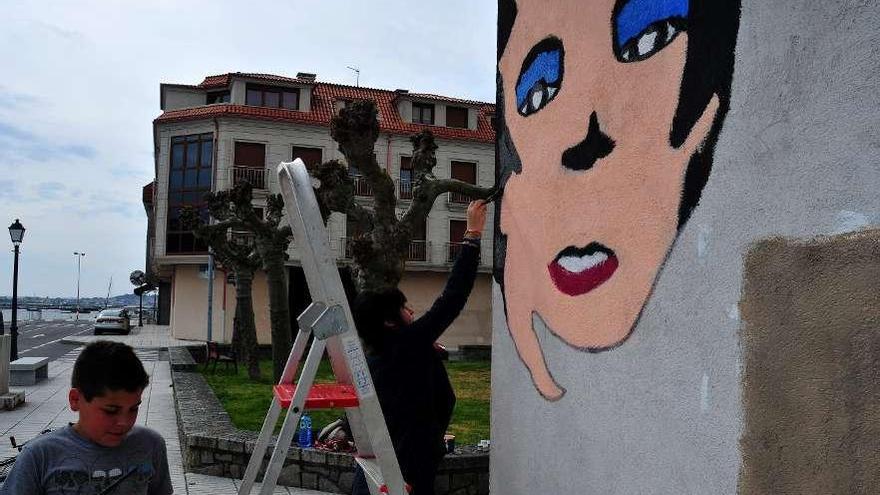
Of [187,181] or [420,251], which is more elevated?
[187,181]

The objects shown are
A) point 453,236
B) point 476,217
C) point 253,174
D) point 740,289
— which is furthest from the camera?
point 453,236

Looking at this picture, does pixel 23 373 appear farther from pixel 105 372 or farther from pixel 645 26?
pixel 645 26

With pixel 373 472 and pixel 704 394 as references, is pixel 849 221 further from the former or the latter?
pixel 373 472

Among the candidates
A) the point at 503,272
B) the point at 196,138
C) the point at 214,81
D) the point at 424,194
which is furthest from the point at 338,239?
the point at 503,272

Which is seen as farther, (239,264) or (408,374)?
(239,264)

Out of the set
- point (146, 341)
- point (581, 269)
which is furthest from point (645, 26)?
point (146, 341)

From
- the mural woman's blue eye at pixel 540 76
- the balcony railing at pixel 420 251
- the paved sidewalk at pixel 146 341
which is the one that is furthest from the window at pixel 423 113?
the mural woman's blue eye at pixel 540 76

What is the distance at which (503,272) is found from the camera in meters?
4.87

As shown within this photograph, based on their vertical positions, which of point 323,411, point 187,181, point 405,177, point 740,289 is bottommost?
point 323,411

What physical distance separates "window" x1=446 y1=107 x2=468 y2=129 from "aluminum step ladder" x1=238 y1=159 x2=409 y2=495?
34.4 meters

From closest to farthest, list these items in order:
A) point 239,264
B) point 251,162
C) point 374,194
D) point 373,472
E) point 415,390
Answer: point 373,472
point 415,390
point 374,194
point 239,264
point 251,162

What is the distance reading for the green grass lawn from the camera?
30.4ft

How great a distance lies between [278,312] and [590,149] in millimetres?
11588

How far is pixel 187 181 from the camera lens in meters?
34.0
